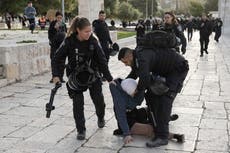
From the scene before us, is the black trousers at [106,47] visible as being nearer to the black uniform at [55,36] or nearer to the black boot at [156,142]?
the black uniform at [55,36]

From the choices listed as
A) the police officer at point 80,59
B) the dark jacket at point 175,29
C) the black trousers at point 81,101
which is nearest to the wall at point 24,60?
the dark jacket at point 175,29

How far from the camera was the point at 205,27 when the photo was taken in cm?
1895

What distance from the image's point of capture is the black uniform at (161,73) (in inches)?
222

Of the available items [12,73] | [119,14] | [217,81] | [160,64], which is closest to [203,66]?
A: [217,81]

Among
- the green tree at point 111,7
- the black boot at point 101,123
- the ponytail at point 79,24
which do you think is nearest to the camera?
the ponytail at point 79,24

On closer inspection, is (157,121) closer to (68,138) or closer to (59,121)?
(68,138)

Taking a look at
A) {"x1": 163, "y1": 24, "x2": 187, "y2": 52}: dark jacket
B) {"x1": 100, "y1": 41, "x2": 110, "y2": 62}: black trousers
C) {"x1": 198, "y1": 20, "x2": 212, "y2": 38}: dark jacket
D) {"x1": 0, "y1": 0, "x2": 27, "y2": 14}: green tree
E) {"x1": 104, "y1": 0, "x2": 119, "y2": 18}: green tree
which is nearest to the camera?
{"x1": 163, "y1": 24, "x2": 187, "y2": 52}: dark jacket

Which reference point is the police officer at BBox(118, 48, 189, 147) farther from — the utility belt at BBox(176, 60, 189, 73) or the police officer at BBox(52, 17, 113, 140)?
the police officer at BBox(52, 17, 113, 140)

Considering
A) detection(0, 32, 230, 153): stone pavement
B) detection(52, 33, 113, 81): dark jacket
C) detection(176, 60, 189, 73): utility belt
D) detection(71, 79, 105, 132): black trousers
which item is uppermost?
detection(52, 33, 113, 81): dark jacket

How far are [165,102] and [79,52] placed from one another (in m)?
1.24

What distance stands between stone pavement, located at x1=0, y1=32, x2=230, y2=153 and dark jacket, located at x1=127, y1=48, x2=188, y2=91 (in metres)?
0.92

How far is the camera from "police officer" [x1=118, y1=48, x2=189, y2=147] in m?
5.66

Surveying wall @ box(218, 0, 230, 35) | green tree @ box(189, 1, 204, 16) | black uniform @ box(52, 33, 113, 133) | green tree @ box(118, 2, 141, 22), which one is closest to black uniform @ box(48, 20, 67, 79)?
black uniform @ box(52, 33, 113, 133)

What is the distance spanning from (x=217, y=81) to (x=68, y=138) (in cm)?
636
